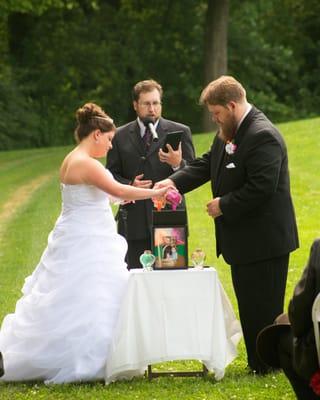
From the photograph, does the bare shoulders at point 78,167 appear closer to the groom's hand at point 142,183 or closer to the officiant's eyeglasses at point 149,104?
the groom's hand at point 142,183

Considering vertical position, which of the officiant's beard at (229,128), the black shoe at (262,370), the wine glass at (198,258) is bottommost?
the black shoe at (262,370)

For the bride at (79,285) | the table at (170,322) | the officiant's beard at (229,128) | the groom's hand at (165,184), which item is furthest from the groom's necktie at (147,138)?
the table at (170,322)

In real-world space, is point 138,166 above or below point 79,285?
above

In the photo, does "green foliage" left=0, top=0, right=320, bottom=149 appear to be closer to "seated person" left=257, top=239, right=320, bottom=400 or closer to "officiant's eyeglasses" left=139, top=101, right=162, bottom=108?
"officiant's eyeglasses" left=139, top=101, right=162, bottom=108

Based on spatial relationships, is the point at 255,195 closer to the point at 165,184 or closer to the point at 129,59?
the point at 165,184

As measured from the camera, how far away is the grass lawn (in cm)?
761

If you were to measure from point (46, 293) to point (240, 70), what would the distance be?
3432 centimetres

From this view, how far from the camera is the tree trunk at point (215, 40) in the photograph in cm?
3619

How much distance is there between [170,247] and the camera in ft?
25.7

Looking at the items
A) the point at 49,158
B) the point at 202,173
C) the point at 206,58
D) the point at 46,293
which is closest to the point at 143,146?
the point at 202,173

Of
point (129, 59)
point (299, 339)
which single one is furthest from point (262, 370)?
point (129, 59)

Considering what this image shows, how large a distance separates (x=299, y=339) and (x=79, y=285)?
2.24m

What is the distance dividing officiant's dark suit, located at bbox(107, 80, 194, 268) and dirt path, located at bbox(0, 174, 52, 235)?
7.98 m

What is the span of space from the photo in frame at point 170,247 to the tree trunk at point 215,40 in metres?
28.3
